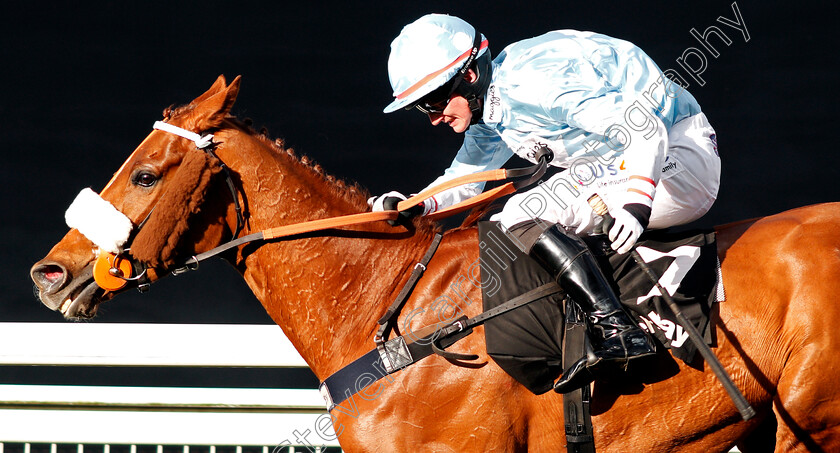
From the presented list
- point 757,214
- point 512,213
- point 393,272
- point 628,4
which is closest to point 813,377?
point 512,213

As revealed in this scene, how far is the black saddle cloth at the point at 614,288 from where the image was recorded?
2.17m

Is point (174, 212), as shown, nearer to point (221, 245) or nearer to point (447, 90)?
point (221, 245)

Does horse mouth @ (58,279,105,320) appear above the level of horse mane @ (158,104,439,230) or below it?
below

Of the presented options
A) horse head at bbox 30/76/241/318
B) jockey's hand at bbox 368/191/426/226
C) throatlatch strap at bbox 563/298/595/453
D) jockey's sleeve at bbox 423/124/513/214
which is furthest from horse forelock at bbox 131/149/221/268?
throatlatch strap at bbox 563/298/595/453

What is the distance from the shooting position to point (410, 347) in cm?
223

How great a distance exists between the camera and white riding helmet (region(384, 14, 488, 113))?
2.30m

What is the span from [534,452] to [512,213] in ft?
2.12

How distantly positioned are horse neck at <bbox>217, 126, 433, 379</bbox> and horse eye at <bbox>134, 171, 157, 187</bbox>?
0.64 ft

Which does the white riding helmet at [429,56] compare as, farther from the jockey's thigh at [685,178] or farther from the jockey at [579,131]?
the jockey's thigh at [685,178]

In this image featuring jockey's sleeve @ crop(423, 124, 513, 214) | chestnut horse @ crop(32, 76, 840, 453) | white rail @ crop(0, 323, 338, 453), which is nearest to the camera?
chestnut horse @ crop(32, 76, 840, 453)

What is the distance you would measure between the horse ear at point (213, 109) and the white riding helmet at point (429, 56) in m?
0.46

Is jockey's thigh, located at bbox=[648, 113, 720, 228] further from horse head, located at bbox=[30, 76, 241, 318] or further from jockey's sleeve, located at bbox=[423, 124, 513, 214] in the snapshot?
horse head, located at bbox=[30, 76, 241, 318]

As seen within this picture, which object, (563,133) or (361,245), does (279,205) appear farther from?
(563,133)

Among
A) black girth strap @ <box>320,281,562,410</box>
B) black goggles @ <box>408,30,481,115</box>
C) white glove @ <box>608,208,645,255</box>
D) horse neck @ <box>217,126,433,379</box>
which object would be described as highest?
black goggles @ <box>408,30,481,115</box>
